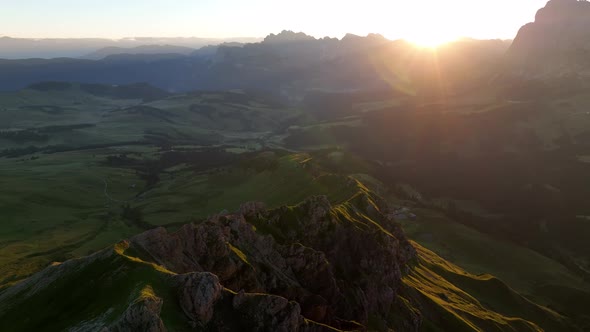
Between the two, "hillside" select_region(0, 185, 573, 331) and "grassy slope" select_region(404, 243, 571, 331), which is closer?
"hillside" select_region(0, 185, 573, 331)

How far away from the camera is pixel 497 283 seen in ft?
627

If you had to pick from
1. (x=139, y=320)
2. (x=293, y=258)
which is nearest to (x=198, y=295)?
(x=139, y=320)

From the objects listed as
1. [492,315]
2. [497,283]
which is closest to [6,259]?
[492,315]

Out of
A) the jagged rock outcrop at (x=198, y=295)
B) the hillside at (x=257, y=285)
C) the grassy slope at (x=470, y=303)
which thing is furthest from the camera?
the grassy slope at (x=470, y=303)

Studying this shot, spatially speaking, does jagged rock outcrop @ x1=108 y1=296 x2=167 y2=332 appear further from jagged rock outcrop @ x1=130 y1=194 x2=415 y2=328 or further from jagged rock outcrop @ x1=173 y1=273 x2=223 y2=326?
jagged rock outcrop @ x1=130 y1=194 x2=415 y2=328

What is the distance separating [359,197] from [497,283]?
247 ft

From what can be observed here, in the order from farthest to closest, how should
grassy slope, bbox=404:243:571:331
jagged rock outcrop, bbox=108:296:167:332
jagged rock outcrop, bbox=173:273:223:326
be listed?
grassy slope, bbox=404:243:571:331 < jagged rock outcrop, bbox=173:273:223:326 < jagged rock outcrop, bbox=108:296:167:332

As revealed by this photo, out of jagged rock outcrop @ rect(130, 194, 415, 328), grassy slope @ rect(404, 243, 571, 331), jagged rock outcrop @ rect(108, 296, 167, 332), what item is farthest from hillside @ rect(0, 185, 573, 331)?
grassy slope @ rect(404, 243, 571, 331)

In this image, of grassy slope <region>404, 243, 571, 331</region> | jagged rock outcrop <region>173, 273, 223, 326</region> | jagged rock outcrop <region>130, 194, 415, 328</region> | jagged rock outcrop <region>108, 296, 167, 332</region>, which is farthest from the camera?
grassy slope <region>404, 243, 571, 331</region>

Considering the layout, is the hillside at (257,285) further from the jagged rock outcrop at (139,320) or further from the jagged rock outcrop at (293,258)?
the jagged rock outcrop at (293,258)

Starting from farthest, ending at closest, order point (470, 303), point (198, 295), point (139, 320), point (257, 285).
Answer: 1. point (470, 303)
2. point (257, 285)
3. point (198, 295)
4. point (139, 320)

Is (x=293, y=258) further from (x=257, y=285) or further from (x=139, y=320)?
(x=139, y=320)

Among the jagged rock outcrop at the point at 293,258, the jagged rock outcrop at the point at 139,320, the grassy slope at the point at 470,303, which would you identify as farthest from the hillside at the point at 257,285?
the grassy slope at the point at 470,303

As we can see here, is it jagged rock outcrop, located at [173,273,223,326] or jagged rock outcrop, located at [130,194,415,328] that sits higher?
jagged rock outcrop, located at [173,273,223,326]
